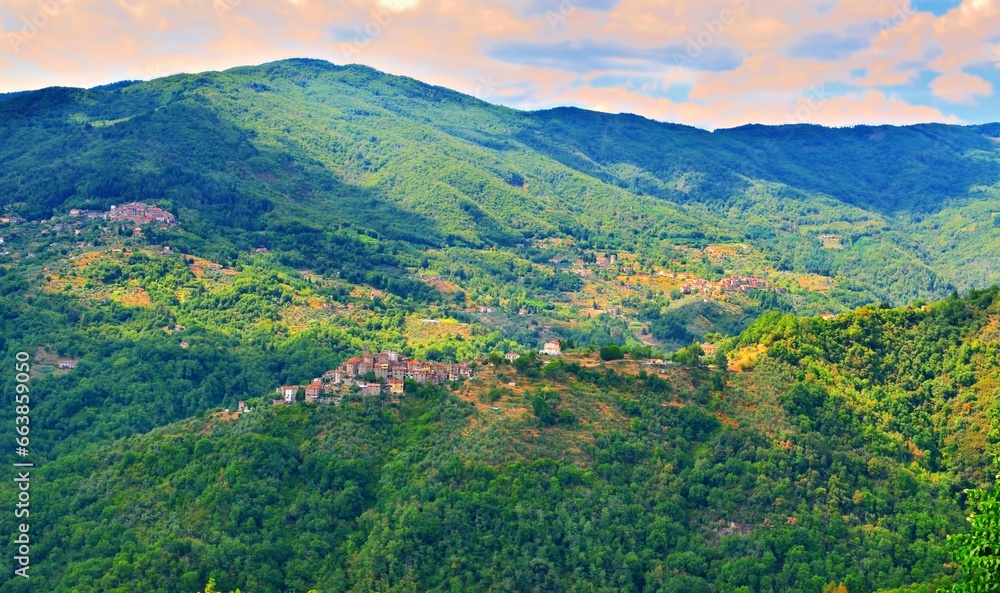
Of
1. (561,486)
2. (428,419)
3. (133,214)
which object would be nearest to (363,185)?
(133,214)

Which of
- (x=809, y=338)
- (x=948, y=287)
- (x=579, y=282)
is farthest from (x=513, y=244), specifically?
(x=809, y=338)

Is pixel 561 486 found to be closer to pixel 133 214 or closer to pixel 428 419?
pixel 428 419

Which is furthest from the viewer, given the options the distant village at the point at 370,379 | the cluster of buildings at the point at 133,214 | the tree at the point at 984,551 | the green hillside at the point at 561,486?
the cluster of buildings at the point at 133,214

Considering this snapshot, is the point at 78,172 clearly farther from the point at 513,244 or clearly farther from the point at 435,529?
the point at 435,529

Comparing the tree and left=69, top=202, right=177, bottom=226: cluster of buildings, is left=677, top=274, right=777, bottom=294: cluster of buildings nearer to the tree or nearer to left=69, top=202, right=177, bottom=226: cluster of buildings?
left=69, top=202, right=177, bottom=226: cluster of buildings

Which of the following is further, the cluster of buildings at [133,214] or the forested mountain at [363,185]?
the forested mountain at [363,185]

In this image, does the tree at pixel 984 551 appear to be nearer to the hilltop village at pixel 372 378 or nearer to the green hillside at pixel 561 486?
the green hillside at pixel 561 486

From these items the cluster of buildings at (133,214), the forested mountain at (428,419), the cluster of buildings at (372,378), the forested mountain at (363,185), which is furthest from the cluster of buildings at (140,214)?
the cluster of buildings at (372,378)

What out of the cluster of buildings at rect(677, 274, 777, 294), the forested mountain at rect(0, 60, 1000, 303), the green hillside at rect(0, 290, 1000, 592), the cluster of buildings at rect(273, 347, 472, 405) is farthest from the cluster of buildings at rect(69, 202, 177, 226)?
the cluster of buildings at rect(677, 274, 777, 294)

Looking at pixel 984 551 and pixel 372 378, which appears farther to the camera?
pixel 372 378
